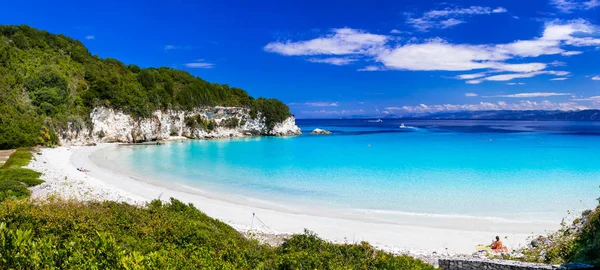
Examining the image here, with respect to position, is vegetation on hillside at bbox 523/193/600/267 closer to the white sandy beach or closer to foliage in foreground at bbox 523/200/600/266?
foliage in foreground at bbox 523/200/600/266

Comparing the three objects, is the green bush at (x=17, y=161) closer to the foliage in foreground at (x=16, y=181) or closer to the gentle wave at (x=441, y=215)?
the foliage in foreground at (x=16, y=181)

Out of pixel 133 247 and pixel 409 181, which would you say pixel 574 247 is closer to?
pixel 133 247

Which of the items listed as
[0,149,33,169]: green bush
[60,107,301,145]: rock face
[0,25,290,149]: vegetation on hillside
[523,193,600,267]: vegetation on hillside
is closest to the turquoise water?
[523,193,600,267]: vegetation on hillside

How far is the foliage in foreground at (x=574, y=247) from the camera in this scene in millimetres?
8508

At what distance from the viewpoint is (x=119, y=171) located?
91.8 ft

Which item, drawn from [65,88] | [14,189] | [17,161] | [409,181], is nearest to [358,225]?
[409,181]

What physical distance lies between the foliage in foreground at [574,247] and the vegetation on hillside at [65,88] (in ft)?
134

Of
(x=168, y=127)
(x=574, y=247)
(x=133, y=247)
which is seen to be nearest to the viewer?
(x=133, y=247)

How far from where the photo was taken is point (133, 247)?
22.5 ft

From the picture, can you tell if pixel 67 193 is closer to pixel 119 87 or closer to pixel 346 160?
pixel 346 160

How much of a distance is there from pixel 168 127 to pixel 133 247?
62.3 m

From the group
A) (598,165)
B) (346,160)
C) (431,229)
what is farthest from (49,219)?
(598,165)

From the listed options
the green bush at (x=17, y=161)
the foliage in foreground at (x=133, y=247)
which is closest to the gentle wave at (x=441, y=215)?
the foliage in foreground at (x=133, y=247)

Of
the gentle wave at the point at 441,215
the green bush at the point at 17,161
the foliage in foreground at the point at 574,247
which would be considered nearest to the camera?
the foliage in foreground at the point at 574,247
